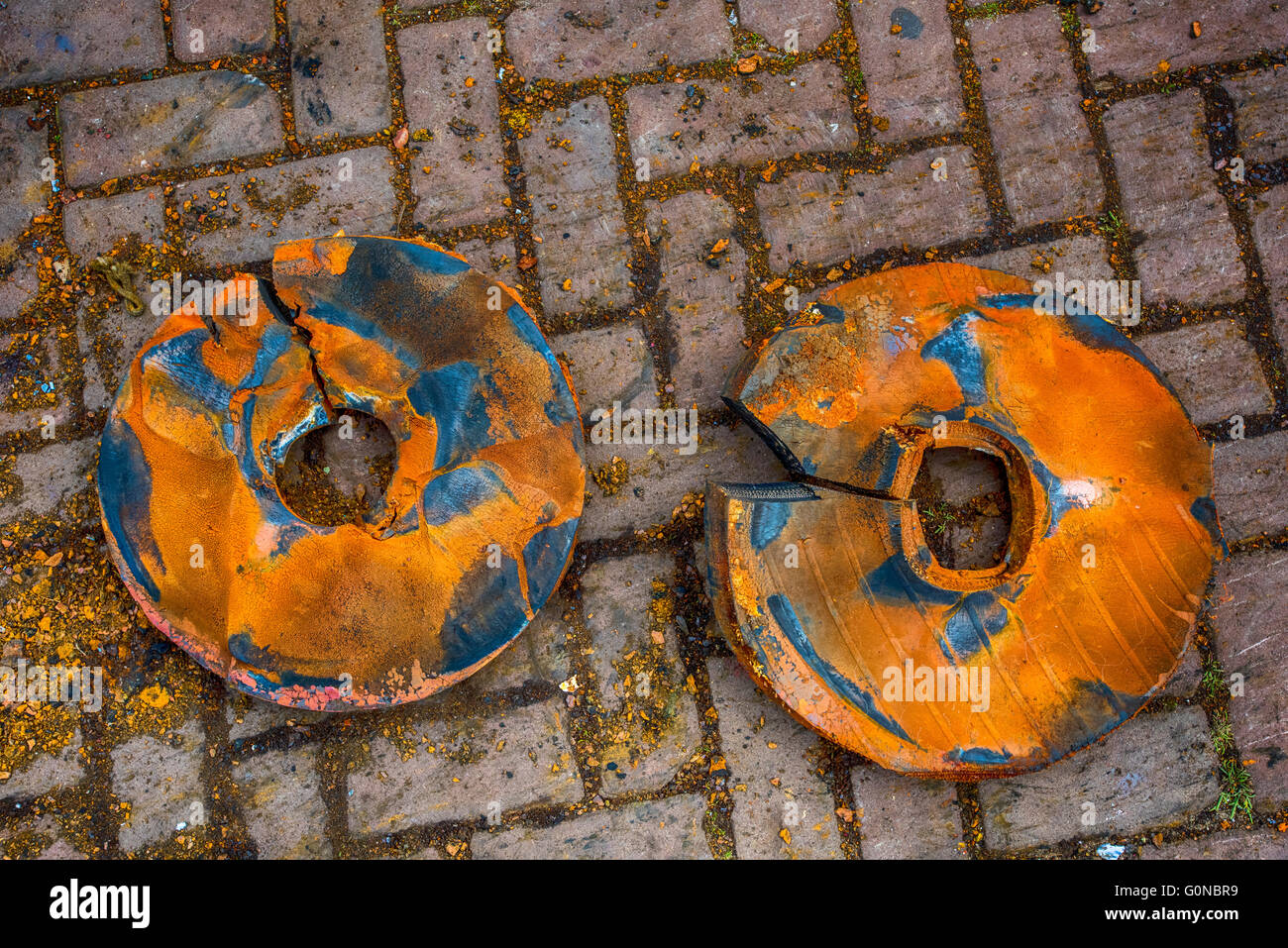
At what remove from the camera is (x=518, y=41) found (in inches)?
130

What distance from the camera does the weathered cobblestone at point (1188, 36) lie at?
11.0 feet

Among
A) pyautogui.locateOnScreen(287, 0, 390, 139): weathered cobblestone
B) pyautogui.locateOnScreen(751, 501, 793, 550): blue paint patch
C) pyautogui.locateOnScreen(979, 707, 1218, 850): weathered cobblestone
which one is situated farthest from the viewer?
pyautogui.locateOnScreen(287, 0, 390, 139): weathered cobblestone

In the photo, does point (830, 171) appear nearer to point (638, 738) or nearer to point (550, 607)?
point (550, 607)

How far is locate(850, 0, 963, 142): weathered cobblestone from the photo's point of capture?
3.32 metres

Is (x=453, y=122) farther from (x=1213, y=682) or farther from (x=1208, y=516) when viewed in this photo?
(x=1213, y=682)

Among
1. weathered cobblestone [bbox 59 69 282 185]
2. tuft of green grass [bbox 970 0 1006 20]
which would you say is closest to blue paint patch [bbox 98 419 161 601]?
weathered cobblestone [bbox 59 69 282 185]

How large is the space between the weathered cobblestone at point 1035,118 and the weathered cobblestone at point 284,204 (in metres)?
2.36

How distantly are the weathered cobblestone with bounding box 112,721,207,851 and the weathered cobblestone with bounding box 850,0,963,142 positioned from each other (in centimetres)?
345

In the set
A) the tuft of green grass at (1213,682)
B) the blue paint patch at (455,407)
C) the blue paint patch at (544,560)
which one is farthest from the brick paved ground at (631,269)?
the blue paint patch at (455,407)

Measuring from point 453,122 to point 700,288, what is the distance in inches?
44.9

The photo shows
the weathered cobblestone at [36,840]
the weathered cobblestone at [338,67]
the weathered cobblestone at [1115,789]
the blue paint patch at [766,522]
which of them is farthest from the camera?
the weathered cobblestone at [338,67]

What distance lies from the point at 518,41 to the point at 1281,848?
419 centimetres

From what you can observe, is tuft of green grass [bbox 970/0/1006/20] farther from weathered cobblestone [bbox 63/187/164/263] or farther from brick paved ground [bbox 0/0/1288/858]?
weathered cobblestone [bbox 63/187/164/263]

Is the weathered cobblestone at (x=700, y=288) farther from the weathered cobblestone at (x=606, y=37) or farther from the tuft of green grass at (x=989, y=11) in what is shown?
the tuft of green grass at (x=989, y=11)
